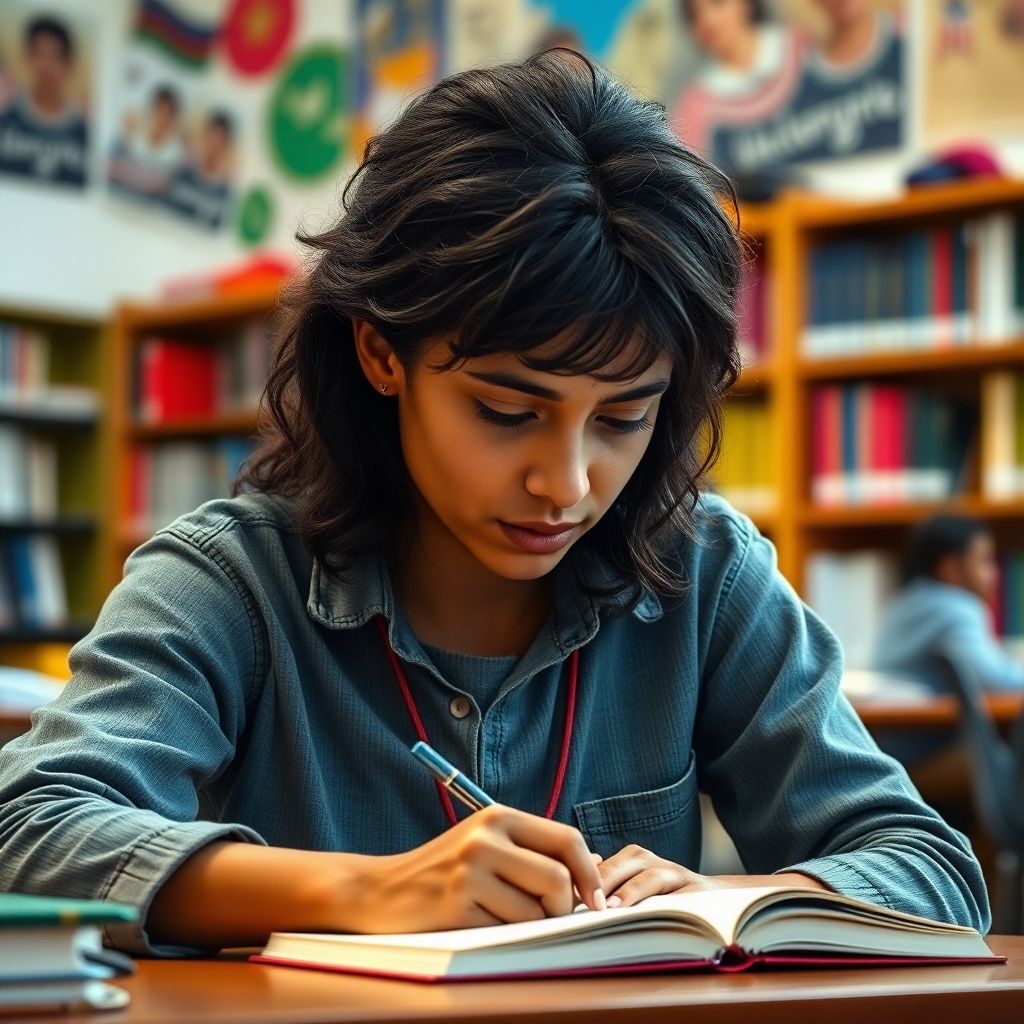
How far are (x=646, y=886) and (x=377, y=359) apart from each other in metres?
0.48

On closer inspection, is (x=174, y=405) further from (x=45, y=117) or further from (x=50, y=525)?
(x=45, y=117)

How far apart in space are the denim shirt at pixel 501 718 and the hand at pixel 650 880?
0.03 m

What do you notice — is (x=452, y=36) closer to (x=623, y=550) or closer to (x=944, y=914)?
(x=623, y=550)

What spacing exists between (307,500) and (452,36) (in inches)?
169

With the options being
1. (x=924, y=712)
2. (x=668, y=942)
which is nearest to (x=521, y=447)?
(x=668, y=942)

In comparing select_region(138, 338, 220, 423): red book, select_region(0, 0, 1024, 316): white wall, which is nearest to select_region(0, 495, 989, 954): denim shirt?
select_region(0, 0, 1024, 316): white wall

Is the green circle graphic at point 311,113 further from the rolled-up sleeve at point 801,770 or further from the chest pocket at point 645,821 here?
the chest pocket at point 645,821

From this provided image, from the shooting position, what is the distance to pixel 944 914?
3.70 ft

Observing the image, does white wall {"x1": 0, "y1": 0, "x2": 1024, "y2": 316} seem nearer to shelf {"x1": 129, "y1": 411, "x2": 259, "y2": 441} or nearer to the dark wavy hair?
shelf {"x1": 129, "y1": 411, "x2": 259, "y2": 441}

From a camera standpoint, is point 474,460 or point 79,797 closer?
point 79,797

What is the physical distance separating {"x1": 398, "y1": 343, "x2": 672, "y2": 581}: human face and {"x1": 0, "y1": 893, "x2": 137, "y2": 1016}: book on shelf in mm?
511

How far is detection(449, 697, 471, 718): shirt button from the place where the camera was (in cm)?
128

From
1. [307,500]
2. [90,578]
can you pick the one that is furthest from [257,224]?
[307,500]

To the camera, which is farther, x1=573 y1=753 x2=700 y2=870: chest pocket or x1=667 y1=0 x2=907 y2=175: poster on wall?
x1=667 y1=0 x2=907 y2=175: poster on wall
